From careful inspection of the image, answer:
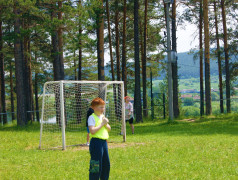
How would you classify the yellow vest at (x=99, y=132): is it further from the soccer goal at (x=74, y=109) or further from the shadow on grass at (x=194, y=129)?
the shadow on grass at (x=194, y=129)

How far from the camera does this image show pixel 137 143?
1268 cm

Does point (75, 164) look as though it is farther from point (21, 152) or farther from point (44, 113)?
point (44, 113)

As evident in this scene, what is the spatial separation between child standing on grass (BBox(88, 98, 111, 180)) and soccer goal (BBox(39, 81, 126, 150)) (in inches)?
282

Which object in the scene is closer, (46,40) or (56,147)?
(56,147)

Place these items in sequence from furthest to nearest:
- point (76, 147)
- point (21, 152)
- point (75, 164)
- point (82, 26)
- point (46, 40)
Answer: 1. point (46, 40)
2. point (82, 26)
3. point (76, 147)
4. point (21, 152)
5. point (75, 164)

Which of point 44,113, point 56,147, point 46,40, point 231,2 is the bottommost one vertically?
point 56,147

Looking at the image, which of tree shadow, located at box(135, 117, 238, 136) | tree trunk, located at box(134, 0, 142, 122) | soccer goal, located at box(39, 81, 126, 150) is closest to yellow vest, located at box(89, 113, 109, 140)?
soccer goal, located at box(39, 81, 126, 150)

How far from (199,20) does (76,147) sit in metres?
24.3

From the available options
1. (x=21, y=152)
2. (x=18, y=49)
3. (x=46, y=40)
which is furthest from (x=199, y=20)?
(x=21, y=152)

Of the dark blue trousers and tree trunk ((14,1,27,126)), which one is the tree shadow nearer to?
tree trunk ((14,1,27,126))

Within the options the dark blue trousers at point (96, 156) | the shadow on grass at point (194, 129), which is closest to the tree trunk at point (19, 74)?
the shadow on grass at point (194, 129)

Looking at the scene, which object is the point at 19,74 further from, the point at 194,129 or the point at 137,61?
the point at 194,129

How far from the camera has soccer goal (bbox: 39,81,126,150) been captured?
13.6 meters

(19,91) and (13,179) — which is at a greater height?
(19,91)
